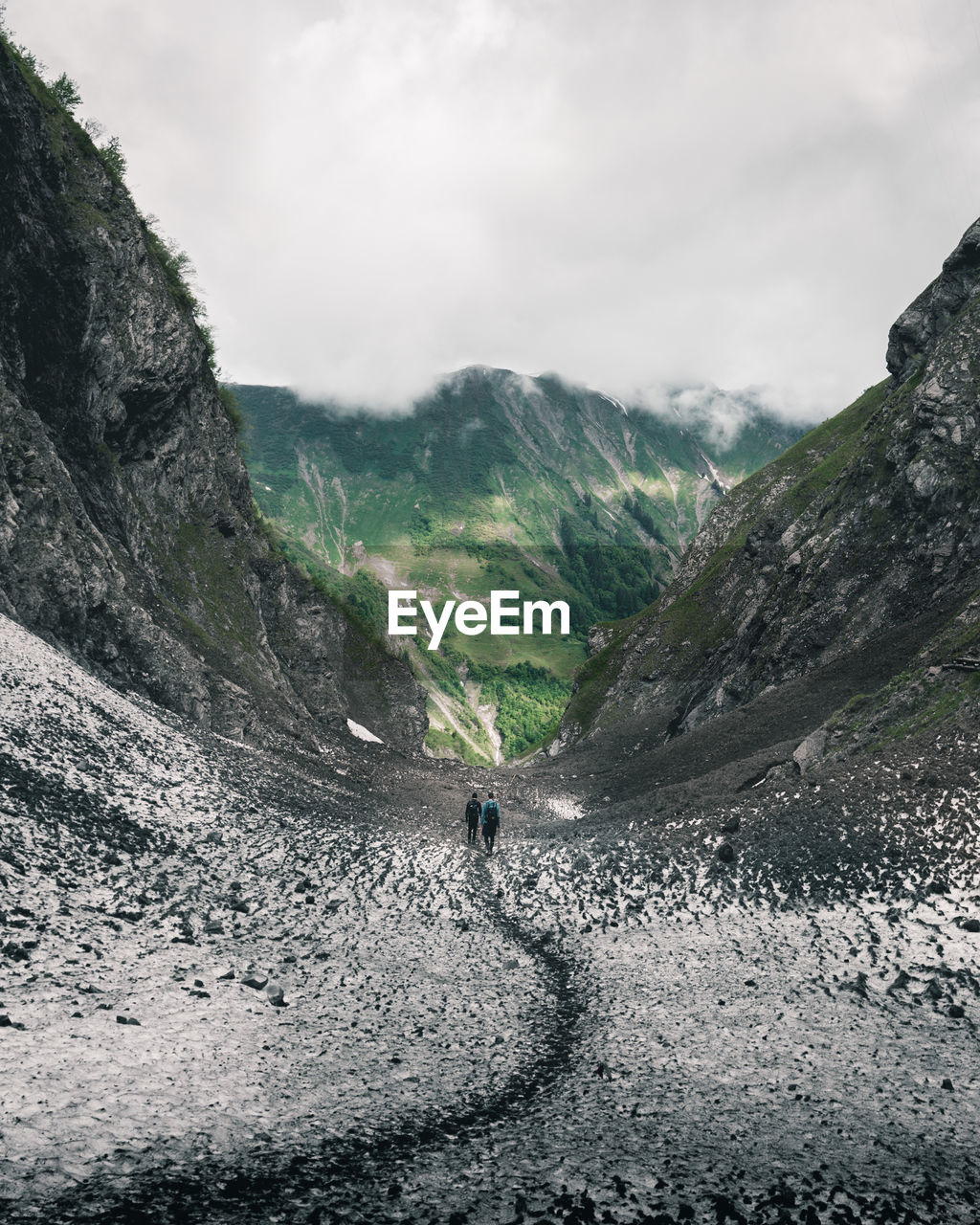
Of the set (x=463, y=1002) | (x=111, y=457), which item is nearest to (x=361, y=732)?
(x=111, y=457)

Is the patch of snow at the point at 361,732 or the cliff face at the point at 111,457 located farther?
the patch of snow at the point at 361,732

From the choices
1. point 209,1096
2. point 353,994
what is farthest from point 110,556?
point 209,1096

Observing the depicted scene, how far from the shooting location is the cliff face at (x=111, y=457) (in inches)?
1403

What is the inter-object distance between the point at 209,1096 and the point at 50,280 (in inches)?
2062

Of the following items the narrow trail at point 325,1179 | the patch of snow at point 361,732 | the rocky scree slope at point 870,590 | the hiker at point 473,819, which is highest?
the rocky scree slope at point 870,590

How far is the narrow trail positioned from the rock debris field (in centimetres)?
5

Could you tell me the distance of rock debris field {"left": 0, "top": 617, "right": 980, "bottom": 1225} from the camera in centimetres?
883

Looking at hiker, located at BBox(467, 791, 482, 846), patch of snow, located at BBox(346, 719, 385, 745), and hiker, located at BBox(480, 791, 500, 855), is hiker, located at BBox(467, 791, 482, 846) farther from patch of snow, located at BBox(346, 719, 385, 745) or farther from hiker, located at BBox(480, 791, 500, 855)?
patch of snow, located at BBox(346, 719, 385, 745)

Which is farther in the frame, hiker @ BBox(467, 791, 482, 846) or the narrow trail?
hiker @ BBox(467, 791, 482, 846)

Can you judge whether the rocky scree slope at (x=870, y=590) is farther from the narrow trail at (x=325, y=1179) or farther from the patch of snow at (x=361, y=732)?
the patch of snow at (x=361, y=732)

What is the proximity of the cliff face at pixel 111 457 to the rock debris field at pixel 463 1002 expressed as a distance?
9.61 meters

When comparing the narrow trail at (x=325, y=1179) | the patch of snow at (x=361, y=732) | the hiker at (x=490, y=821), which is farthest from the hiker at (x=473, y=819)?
the patch of snow at (x=361, y=732)

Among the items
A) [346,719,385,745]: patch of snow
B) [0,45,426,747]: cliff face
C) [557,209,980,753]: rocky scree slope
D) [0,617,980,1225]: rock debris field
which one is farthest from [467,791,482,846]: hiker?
[346,719,385,745]: patch of snow

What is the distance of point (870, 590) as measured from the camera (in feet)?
178
